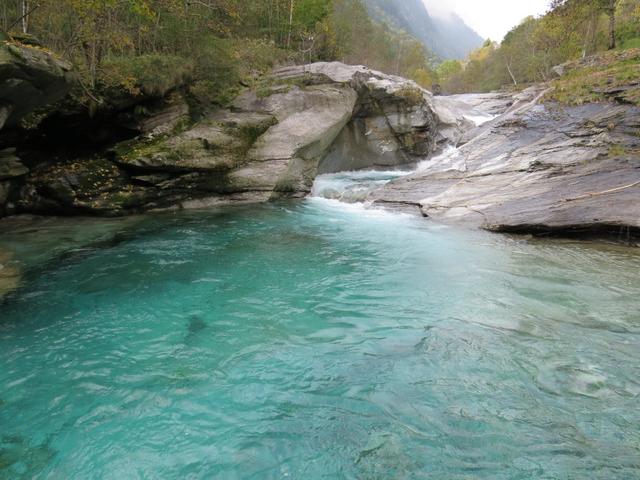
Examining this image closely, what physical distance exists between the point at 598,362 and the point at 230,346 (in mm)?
4757

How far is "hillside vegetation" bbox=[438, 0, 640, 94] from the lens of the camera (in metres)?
14.1

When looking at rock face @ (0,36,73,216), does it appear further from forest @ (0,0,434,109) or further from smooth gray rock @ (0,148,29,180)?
smooth gray rock @ (0,148,29,180)

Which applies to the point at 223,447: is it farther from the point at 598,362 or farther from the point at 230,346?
the point at 598,362

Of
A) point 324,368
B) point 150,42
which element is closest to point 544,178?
point 324,368

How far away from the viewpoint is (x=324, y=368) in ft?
16.8

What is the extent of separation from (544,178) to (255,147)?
9959 mm

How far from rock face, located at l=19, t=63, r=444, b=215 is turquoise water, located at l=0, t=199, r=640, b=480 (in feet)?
Answer: 15.4

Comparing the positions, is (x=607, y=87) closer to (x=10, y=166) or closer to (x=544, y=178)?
(x=544, y=178)

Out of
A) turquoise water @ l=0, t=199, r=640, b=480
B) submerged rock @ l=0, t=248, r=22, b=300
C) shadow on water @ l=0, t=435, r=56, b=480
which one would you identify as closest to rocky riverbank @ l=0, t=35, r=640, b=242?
turquoise water @ l=0, t=199, r=640, b=480

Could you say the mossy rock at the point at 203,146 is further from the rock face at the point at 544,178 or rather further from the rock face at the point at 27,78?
the rock face at the point at 544,178

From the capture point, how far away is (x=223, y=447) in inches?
155

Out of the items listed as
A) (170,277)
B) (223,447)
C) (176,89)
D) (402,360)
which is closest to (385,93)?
(176,89)

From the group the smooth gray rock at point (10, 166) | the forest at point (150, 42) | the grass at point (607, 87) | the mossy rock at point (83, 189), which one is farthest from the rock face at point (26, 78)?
the grass at point (607, 87)

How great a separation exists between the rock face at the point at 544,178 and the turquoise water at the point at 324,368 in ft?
5.78
